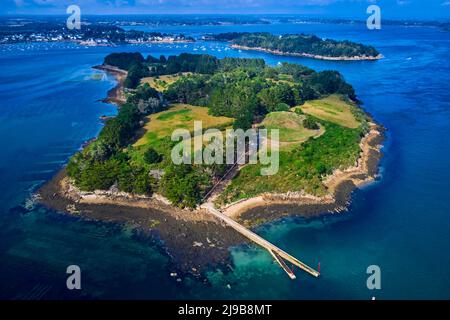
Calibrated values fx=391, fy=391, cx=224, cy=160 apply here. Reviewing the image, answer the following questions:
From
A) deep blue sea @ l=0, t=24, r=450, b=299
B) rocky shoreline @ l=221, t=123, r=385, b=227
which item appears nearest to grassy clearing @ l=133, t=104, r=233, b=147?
deep blue sea @ l=0, t=24, r=450, b=299

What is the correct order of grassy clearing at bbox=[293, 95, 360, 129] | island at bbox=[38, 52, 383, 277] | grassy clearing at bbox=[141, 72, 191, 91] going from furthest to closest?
grassy clearing at bbox=[141, 72, 191, 91] < grassy clearing at bbox=[293, 95, 360, 129] < island at bbox=[38, 52, 383, 277]

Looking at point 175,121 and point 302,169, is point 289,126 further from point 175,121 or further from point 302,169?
point 175,121

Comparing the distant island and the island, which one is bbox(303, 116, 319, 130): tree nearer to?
the island

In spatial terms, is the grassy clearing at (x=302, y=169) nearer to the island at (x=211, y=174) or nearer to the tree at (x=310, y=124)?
the island at (x=211, y=174)

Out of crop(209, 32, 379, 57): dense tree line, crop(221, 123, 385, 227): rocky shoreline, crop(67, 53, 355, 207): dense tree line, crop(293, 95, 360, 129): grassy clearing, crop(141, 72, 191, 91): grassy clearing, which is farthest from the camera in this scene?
crop(209, 32, 379, 57): dense tree line

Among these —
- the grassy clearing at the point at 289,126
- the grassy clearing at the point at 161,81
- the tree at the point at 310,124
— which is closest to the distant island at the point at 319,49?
the grassy clearing at the point at 161,81

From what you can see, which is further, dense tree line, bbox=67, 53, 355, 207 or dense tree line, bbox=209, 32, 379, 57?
dense tree line, bbox=209, 32, 379, 57
